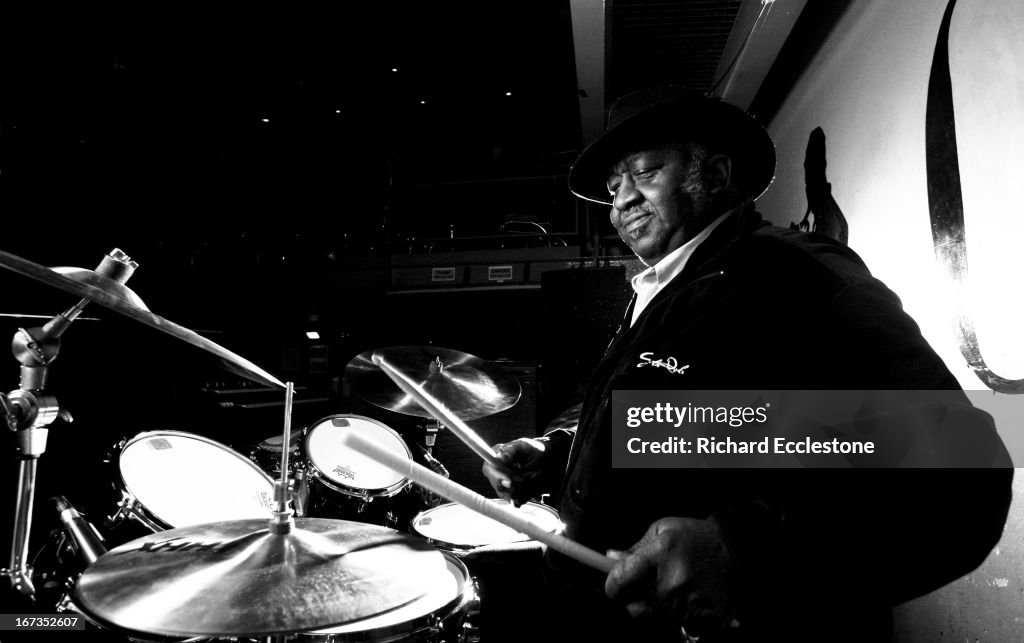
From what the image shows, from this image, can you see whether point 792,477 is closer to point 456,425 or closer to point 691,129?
point 456,425

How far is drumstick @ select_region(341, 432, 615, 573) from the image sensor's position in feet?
2.49

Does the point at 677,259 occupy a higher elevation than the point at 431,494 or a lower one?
higher

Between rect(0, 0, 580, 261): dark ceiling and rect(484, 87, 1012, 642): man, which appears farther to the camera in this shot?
rect(0, 0, 580, 261): dark ceiling

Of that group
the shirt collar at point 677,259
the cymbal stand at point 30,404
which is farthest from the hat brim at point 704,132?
the cymbal stand at point 30,404

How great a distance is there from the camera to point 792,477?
30.9 inches

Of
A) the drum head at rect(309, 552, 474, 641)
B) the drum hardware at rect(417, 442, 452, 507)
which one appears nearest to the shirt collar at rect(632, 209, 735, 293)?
the drum head at rect(309, 552, 474, 641)

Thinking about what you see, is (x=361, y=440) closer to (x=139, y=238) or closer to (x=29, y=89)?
(x=29, y=89)

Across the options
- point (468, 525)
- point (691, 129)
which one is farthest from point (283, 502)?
point (468, 525)

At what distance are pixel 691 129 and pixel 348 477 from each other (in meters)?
2.21

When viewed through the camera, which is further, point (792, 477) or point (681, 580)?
point (792, 477)

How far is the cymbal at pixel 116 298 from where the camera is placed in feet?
3.26

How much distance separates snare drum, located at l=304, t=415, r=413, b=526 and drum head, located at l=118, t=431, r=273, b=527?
1.59 ft

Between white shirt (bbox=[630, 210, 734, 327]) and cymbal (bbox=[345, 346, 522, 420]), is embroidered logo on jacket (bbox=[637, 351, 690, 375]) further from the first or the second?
cymbal (bbox=[345, 346, 522, 420])

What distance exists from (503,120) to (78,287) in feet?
17.6
